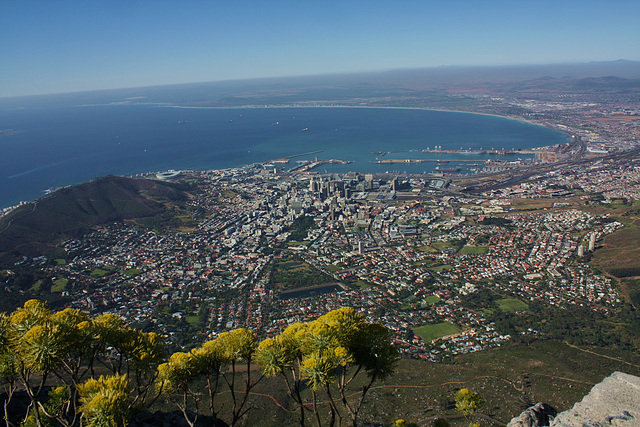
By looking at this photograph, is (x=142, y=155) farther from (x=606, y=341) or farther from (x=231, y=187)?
(x=606, y=341)

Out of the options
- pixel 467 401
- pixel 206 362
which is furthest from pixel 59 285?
pixel 467 401

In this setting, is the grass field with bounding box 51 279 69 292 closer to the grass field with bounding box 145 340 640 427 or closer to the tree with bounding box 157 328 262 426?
the grass field with bounding box 145 340 640 427

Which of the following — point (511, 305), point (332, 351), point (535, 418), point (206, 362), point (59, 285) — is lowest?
point (511, 305)

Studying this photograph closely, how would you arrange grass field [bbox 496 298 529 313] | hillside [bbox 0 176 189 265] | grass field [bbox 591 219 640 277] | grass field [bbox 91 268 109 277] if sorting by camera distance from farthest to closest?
hillside [bbox 0 176 189 265] → grass field [bbox 91 268 109 277] → grass field [bbox 591 219 640 277] → grass field [bbox 496 298 529 313]

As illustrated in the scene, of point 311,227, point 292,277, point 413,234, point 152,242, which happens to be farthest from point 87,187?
point 413,234

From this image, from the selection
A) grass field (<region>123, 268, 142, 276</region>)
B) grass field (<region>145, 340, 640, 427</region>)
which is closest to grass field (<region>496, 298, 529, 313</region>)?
grass field (<region>145, 340, 640, 427</region>)

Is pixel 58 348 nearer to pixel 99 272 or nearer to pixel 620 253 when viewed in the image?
pixel 99 272

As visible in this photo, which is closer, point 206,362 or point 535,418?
point 206,362
